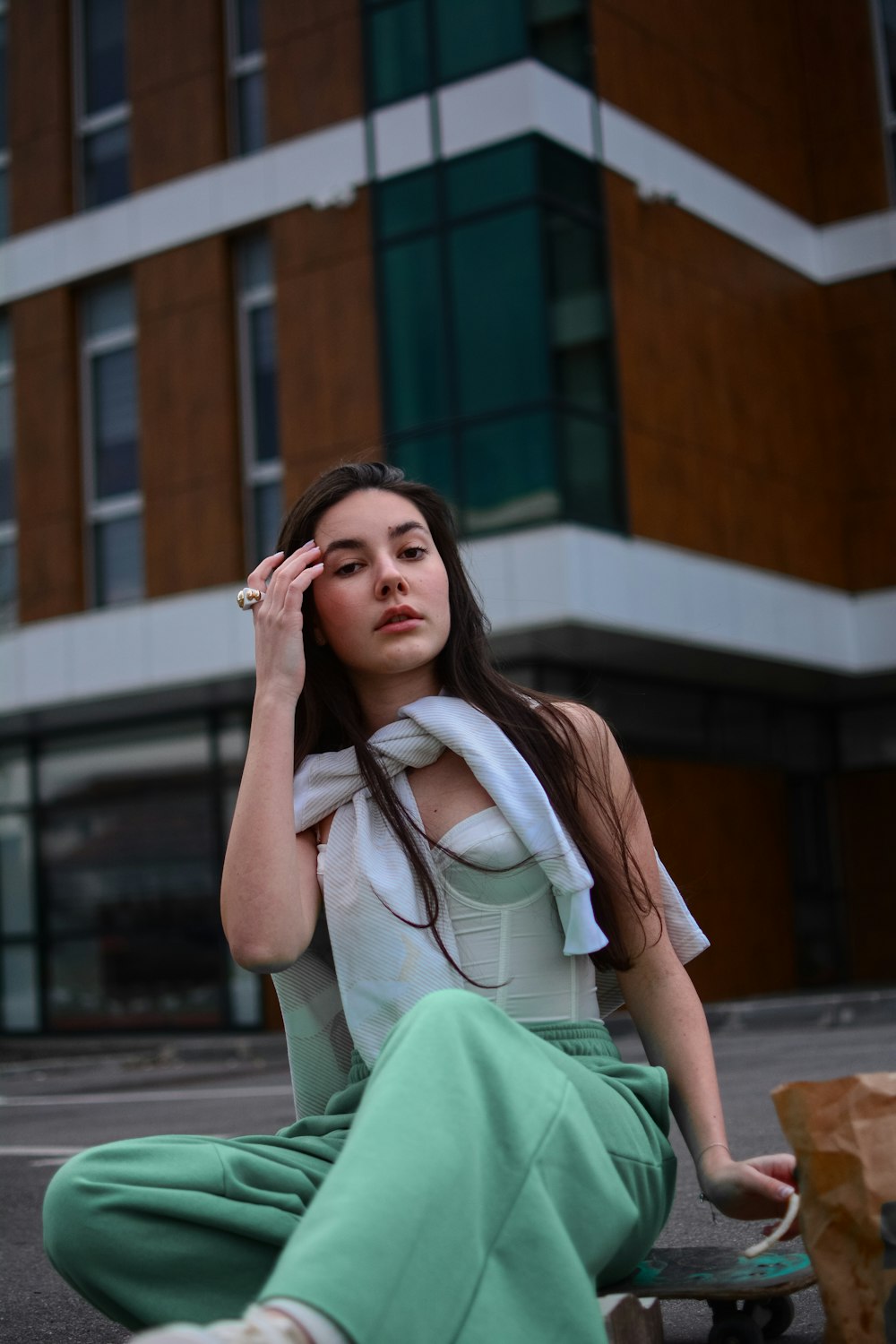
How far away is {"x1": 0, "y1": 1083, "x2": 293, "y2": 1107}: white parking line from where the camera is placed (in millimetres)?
9281

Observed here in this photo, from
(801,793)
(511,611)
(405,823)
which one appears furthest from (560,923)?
(801,793)

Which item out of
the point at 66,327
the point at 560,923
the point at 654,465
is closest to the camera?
the point at 560,923

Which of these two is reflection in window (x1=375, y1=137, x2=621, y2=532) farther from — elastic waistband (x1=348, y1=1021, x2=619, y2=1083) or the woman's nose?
elastic waistband (x1=348, y1=1021, x2=619, y2=1083)

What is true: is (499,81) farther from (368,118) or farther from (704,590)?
(704,590)

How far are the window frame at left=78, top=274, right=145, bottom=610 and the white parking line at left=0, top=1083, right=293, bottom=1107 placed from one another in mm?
7238

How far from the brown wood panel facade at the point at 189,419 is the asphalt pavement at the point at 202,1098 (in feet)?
15.7

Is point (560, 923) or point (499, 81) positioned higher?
point (499, 81)

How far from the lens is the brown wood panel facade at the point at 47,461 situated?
1714cm

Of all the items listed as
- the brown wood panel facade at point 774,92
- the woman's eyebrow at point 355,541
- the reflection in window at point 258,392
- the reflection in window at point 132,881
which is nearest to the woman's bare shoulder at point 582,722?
the woman's eyebrow at point 355,541

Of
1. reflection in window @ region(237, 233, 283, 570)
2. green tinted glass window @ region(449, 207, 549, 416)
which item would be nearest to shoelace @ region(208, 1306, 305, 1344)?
green tinted glass window @ region(449, 207, 549, 416)

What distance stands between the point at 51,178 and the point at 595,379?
276 inches

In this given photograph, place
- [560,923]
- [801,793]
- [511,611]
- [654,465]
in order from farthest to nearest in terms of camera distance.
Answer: [801,793], [654,465], [511,611], [560,923]

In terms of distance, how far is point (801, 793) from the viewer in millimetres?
18734

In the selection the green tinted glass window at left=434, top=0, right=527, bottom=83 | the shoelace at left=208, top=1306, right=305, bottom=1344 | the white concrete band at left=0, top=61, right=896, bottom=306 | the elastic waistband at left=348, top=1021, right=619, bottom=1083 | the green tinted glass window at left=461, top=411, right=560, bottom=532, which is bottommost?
the shoelace at left=208, top=1306, right=305, bottom=1344
